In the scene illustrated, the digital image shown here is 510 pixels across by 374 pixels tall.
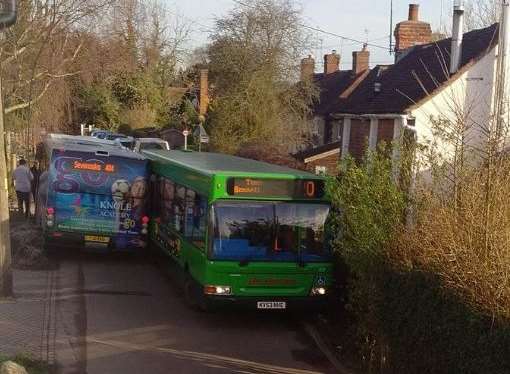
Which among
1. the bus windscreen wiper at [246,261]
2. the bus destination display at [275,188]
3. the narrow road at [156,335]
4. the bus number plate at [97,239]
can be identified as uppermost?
the bus destination display at [275,188]

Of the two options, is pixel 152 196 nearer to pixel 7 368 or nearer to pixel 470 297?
pixel 7 368

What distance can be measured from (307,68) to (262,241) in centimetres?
3175

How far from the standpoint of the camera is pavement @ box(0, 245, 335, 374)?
984cm

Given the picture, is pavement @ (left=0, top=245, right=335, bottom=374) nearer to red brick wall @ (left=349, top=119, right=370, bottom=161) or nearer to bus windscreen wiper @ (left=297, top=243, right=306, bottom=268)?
bus windscreen wiper @ (left=297, top=243, right=306, bottom=268)

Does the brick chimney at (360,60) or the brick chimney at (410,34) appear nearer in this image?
the brick chimney at (410,34)

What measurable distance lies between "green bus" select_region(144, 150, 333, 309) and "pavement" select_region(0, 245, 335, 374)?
0.62 m

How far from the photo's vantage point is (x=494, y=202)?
7500mm

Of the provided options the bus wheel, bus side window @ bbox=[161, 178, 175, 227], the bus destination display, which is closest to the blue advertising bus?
bus side window @ bbox=[161, 178, 175, 227]

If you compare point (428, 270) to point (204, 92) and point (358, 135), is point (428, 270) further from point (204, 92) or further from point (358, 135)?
point (204, 92)

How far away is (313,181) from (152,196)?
640 centimetres

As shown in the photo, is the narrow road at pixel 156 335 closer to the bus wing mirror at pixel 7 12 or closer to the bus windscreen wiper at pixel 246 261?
the bus windscreen wiper at pixel 246 261

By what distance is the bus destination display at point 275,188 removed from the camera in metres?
11.6

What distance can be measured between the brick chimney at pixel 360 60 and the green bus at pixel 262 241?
38.4 metres

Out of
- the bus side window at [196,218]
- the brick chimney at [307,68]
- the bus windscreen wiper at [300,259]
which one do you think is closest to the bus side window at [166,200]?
the bus side window at [196,218]
